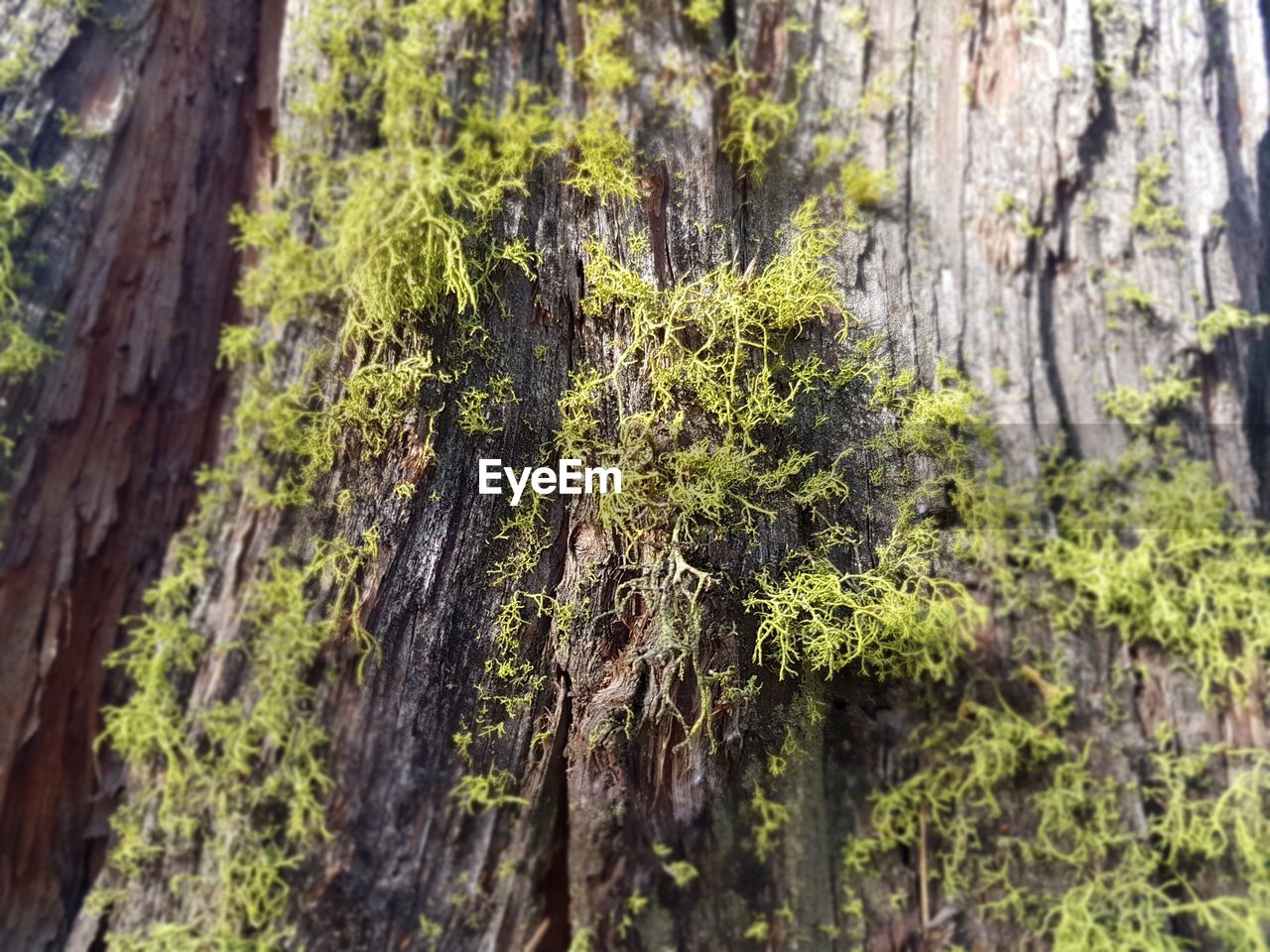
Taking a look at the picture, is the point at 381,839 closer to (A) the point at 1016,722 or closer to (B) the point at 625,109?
(A) the point at 1016,722

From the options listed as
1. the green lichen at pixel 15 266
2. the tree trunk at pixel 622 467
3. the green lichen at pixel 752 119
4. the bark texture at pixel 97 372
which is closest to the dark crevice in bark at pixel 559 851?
the tree trunk at pixel 622 467

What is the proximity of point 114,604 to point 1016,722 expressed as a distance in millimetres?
1834

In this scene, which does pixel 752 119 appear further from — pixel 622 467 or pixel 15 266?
pixel 15 266

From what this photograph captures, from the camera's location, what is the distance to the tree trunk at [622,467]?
1283 millimetres

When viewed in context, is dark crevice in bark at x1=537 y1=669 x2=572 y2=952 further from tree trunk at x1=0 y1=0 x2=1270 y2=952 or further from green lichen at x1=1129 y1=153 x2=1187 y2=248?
green lichen at x1=1129 y1=153 x2=1187 y2=248

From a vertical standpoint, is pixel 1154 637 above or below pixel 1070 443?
below

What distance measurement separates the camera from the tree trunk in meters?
1.28

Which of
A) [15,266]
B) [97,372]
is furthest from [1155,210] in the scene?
[15,266]

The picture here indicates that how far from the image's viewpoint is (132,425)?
145cm

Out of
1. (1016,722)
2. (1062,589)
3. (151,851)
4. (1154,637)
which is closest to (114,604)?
(151,851)

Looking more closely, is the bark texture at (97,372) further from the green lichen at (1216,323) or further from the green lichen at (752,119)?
the green lichen at (1216,323)

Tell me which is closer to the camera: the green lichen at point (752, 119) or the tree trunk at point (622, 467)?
the tree trunk at point (622, 467)

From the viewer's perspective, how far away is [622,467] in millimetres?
1287

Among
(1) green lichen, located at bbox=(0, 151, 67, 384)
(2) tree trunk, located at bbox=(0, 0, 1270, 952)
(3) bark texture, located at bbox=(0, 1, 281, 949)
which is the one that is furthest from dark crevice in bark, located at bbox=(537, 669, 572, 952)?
(1) green lichen, located at bbox=(0, 151, 67, 384)
